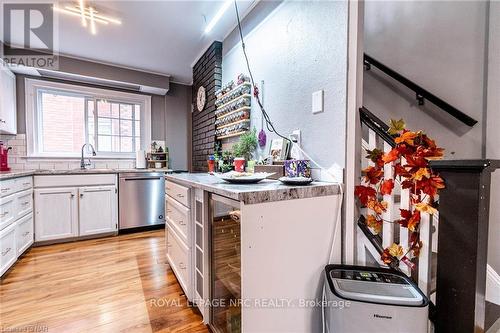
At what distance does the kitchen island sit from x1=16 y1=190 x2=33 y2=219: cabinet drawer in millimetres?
2085

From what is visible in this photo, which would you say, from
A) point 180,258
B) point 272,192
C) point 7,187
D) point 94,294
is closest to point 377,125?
point 272,192

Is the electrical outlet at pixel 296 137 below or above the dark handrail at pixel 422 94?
below

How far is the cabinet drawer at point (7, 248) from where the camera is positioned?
Answer: 1.99 metres

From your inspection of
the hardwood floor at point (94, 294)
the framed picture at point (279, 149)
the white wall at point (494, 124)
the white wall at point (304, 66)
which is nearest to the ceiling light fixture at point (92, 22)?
the white wall at point (304, 66)

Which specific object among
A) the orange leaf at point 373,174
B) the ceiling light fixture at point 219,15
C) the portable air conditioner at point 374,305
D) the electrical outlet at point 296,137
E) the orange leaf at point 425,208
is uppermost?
the ceiling light fixture at point 219,15

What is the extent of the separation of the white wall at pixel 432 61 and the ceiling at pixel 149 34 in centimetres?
126

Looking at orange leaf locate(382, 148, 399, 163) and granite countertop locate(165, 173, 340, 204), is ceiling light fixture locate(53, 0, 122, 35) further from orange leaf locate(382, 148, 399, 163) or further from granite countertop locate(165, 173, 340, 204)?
orange leaf locate(382, 148, 399, 163)

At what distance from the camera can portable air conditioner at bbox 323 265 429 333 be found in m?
0.87

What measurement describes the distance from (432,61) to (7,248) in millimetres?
3888

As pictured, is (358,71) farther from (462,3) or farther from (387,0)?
(387,0)

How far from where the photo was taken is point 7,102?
281 cm

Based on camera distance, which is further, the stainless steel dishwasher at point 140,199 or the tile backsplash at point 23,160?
the stainless steel dishwasher at point 140,199

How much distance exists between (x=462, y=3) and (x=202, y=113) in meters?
2.69

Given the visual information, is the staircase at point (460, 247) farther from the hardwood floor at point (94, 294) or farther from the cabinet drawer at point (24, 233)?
the cabinet drawer at point (24, 233)
